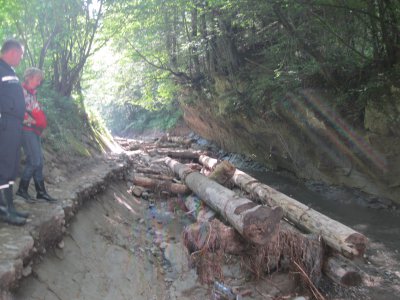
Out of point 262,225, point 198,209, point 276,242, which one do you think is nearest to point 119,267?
A: point 262,225

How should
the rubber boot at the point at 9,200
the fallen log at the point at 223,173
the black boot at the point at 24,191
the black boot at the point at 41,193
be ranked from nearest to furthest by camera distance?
the rubber boot at the point at 9,200 < the black boot at the point at 24,191 < the black boot at the point at 41,193 < the fallen log at the point at 223,173

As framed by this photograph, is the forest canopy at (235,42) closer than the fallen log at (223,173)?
Yes

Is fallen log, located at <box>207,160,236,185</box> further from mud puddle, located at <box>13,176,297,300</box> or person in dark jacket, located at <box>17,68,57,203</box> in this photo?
person in dark jacket, located at <box>17,68,57,203</box>

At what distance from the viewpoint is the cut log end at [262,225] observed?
4727 mm

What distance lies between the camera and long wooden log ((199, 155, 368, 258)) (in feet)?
14.5

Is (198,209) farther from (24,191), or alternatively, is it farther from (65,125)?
(65,125)

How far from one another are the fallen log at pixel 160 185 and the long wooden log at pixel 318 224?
2046 millimetres

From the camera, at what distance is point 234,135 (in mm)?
→ 16672

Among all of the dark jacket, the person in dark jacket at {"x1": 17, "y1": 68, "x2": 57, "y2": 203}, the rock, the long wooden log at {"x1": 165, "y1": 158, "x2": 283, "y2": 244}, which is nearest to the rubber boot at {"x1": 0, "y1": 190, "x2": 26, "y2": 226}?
the dark jacket

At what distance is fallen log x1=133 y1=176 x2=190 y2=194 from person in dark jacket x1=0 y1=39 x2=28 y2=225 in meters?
5.22

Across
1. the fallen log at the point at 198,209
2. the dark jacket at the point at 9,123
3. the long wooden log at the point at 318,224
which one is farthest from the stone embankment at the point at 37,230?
the long wooden log at the point at 318,224

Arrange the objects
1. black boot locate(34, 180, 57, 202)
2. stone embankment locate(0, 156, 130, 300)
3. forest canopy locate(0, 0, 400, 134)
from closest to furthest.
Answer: stone embankment locate(0, 156, 130, 300), black boot locate(34, 180, 57, 202), forest canopy locate(0, 0, 400, 134)

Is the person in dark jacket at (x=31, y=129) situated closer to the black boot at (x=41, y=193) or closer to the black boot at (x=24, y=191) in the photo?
the black boot at (x=24, y=191)

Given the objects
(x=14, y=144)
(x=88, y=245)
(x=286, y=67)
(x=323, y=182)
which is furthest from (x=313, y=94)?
(x=14, y=144)
